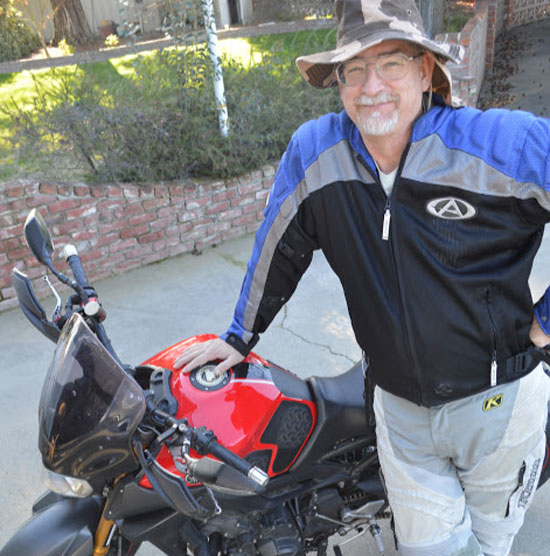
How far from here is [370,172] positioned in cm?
170

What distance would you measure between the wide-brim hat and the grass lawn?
3.41m

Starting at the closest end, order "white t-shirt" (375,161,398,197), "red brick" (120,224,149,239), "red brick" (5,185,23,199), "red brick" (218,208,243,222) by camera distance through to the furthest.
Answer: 1. "white t-shirt" (375,161,398,197)
2. "red brick" (5,185,23,199)
3. "red brick" (120,224,149,239)
4. "red brick" (218,208,243,222)

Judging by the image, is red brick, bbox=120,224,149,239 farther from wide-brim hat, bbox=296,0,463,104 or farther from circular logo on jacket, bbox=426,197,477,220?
circular logo on jacket, bbox=426,197,477,220

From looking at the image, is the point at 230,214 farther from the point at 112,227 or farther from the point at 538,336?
the point at 538,336

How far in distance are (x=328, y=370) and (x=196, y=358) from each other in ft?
6.02

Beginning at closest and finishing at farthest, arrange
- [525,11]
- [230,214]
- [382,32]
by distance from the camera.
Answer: [382,32] → [230,214] → [525,11]

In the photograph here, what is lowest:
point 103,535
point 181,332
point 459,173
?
point 181,332

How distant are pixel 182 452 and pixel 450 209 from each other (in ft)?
3.04

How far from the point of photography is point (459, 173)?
1.58 meters

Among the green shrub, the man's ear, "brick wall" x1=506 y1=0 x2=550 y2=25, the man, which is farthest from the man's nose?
"brick wall" x1=506 y1=0 x2=550 y2=25

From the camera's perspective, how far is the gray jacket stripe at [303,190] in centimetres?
174

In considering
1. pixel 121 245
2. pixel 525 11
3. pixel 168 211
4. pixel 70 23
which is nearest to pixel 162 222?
pixel 168 211

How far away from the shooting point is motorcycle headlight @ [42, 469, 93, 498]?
1.58 m

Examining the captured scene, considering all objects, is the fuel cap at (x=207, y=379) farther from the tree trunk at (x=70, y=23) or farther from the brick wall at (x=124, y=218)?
the tree trunk at (x=70, y=23)
